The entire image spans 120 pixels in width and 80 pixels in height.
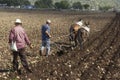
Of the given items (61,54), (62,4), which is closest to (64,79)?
(61,54)

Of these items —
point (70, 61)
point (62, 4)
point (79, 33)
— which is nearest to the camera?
point (70, 61)

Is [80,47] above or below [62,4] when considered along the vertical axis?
above

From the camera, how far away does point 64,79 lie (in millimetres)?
13102

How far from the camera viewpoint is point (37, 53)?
64.4ft

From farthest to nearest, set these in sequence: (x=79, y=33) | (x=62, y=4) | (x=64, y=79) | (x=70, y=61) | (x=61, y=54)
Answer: (x=62, y=4)
(x=79, y=33)
(x=61, y=54)
(x=70, y=61)
(x=64, y=79)

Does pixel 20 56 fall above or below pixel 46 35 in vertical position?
above

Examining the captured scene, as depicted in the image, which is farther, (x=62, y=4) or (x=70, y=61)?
(x=62, y=4)

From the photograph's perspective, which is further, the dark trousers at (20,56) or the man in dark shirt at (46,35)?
the man in dark shirt at (46,35)

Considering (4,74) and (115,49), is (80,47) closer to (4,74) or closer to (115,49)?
(115,49)

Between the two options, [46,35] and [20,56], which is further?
[46,35]

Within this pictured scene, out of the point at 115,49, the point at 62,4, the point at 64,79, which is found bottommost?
the point at 62,4

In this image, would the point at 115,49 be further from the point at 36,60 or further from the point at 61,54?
the point at 36,60

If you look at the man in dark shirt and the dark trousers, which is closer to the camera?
the dark trousers

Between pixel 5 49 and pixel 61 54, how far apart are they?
306 cm
